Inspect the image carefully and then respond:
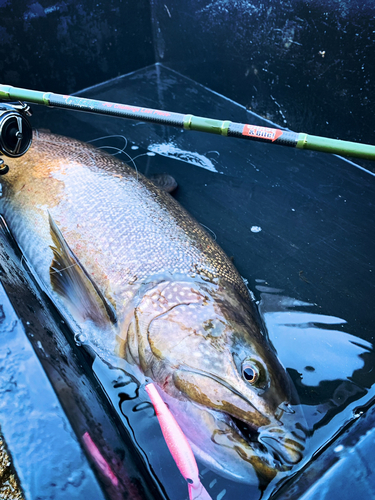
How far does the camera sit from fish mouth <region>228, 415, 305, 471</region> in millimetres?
1603

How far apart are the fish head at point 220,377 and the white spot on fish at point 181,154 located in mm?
1735

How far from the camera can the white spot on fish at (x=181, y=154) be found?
363 centimetres

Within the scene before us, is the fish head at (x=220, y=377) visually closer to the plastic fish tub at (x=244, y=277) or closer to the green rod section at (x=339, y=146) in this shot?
the plastic fish tub at (x=244, y=277)

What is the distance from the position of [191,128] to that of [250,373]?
1.34 m

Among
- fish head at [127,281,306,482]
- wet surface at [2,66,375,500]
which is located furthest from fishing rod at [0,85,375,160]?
wet surface at [2,66,375,500]

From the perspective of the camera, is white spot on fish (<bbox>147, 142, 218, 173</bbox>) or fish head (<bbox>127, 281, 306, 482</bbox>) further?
white spot on fish (<bbox>147, 142, 218, 173</bbox>)

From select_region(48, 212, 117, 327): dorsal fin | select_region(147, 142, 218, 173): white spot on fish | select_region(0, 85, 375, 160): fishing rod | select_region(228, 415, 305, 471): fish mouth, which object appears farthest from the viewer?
select_region(147, 142, 218, 173): white spot on fish

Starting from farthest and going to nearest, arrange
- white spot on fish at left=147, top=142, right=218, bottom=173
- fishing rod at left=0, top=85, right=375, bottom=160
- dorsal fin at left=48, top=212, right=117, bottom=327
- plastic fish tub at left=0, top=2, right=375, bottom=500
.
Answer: white spot on fish at left=147, top=142, right=218, bottom=173 → dorsal fin at left=48, top=212, right=117, bottom=327 → fishing rod at left=0, top=85, right=375, bottom=160 → plastic fish tub at left=0, top=2, right=375, bottom=500

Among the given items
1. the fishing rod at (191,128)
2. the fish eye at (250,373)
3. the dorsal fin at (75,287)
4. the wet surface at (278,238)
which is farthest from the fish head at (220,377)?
the fishing rod at (191,128)

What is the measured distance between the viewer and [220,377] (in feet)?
5.84

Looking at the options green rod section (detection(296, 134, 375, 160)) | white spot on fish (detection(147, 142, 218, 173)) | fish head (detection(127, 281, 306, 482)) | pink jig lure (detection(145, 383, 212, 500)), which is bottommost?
pink jig lure (detection(145, 383, 212, 500))

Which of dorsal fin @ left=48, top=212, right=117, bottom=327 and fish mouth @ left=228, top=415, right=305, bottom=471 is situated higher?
dorsal fin @ left=48, top=212, right=117, bottom=327

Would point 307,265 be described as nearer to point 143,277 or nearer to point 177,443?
point 143,277

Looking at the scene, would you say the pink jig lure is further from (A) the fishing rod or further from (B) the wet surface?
(A) the fishing rod
